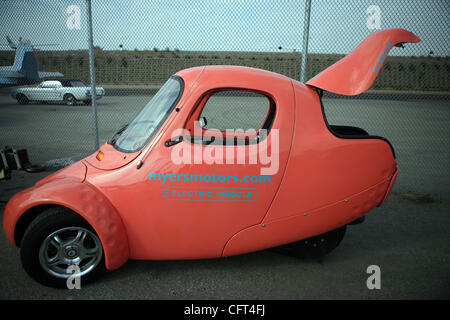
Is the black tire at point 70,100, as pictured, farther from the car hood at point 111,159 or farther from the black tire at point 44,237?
the black tire at point 44,237

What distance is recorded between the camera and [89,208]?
239 cm

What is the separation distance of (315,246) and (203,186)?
127 cm

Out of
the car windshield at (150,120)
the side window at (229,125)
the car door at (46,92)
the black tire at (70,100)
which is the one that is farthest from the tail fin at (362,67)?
the car door at (46,92)

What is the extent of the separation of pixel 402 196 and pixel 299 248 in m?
2.62

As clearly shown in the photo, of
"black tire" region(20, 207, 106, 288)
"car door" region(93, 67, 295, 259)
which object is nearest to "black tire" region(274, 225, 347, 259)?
"car door" region(93, 67, 295, 259)

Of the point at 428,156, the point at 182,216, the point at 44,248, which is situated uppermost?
the point at 182,216

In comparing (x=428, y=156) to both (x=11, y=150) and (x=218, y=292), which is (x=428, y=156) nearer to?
(x=218, y=292)

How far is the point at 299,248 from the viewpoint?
2990 millimetres

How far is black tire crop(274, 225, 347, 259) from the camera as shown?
117 inches

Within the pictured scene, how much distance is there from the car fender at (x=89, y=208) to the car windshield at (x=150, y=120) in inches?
18.1

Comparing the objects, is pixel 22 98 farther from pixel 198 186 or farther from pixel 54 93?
pixel 198 186

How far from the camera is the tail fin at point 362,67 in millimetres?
2621

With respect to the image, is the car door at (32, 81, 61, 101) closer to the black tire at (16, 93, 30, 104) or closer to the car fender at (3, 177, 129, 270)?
the black tire at (16, 93, 30, 104)

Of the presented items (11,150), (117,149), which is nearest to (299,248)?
(117,149)
